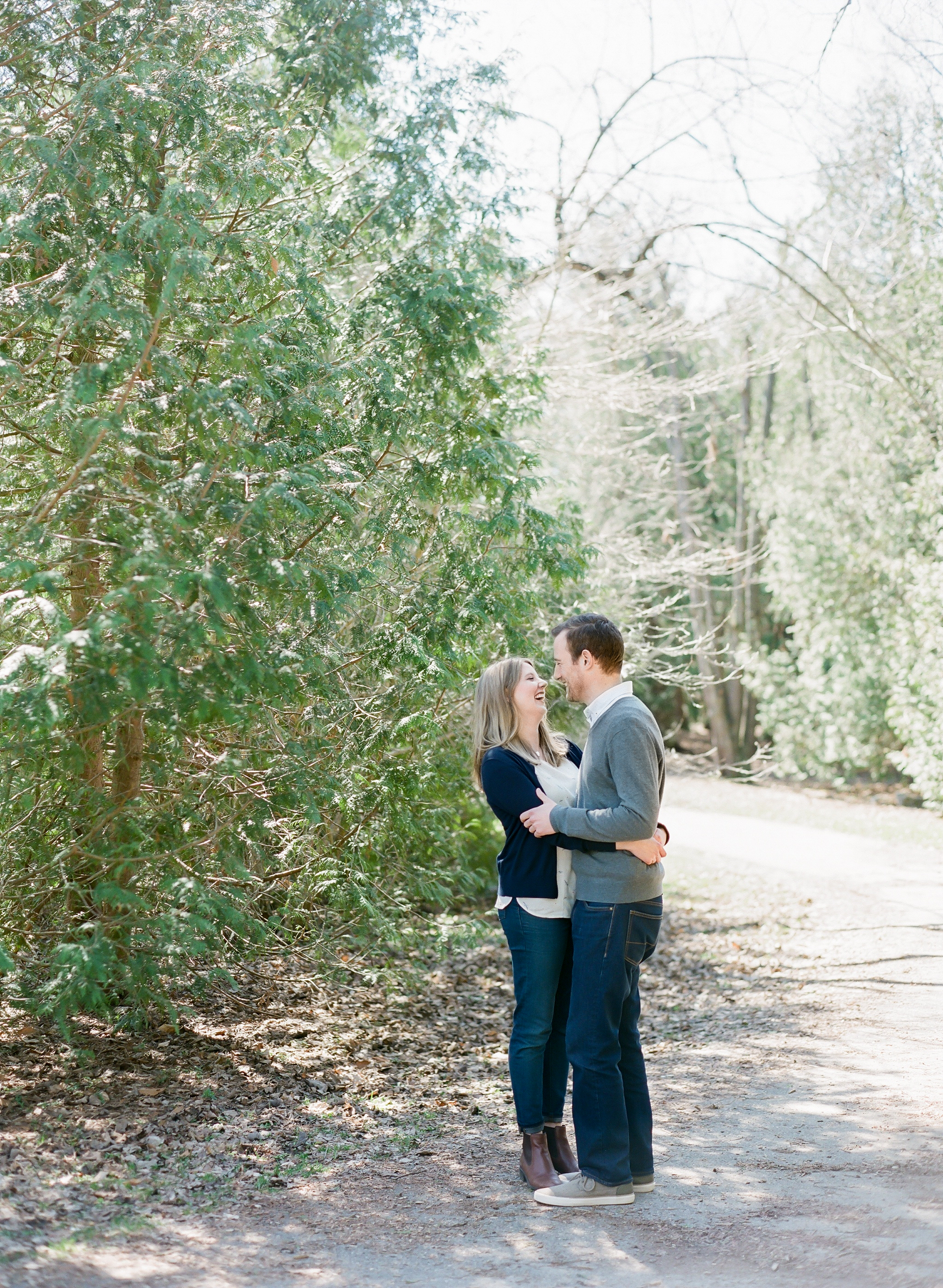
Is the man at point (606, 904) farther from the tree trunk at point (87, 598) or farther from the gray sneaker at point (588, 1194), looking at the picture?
the tree trunk at point (87, 598)

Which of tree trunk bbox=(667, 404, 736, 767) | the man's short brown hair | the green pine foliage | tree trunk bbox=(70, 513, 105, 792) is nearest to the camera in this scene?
the man's short brown hair

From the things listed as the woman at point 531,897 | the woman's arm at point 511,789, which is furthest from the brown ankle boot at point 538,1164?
the woman's arm at point 511,789

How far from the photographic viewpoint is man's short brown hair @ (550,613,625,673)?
4125 millimetres

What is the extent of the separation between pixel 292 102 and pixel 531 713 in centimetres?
428

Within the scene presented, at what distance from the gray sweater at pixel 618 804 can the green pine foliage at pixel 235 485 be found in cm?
140

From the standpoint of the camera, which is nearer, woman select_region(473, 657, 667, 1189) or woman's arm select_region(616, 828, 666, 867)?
woman's arm select_region(616, 828, 666, 867)

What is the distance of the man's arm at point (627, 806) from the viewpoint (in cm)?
387

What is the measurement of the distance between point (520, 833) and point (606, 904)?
41cm

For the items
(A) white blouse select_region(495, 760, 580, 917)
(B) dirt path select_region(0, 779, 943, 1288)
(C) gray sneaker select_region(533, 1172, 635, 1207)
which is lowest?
(B) dirt path select_region(0, 779, 943, 1288)

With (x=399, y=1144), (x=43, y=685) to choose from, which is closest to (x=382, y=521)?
(x=43, y=685)

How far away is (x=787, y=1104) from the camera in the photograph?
5457 mm

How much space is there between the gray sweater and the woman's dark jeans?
0.77 feet

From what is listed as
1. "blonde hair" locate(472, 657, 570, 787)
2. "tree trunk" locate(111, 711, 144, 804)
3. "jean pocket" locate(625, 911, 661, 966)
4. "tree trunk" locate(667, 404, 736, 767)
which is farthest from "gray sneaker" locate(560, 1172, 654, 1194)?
"tree trunk" locate(667, 404, 736, 767)

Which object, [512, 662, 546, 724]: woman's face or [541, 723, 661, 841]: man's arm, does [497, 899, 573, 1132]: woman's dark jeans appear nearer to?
[541, 723, 661, 841]: man's arm
